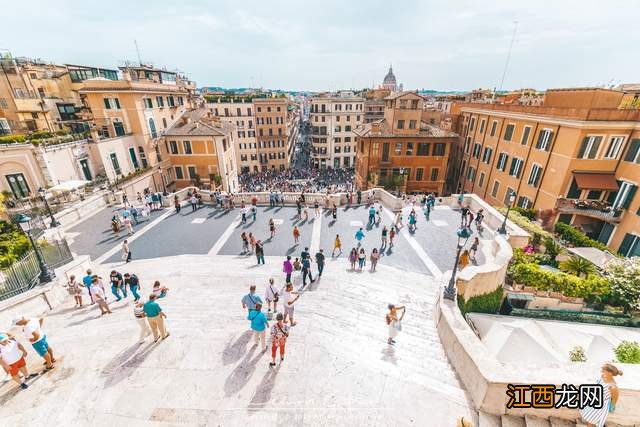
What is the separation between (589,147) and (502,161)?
25.8 ft

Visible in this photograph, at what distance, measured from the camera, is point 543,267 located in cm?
1403

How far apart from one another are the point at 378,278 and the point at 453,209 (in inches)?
472

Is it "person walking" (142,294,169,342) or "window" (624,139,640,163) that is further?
"window" (624,139,640,163)

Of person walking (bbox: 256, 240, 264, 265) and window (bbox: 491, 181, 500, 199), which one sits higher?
person walking (bbox: 256, 240, 264, 265)

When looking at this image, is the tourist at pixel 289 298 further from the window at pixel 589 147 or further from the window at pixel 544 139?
the window at pixel 544 139

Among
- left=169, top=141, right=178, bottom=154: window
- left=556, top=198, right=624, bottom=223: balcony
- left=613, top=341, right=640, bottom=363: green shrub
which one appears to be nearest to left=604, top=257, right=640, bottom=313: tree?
left=613, top=341, right=640, bottom=363: green shrub

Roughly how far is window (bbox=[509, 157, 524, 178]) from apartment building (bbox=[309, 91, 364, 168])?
33.2 metres

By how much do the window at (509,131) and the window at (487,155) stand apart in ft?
7.65

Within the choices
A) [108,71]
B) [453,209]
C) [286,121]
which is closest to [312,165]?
[286,121]

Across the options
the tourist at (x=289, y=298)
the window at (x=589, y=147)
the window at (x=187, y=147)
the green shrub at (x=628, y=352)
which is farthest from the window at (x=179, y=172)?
the window at (x=589, y=147)

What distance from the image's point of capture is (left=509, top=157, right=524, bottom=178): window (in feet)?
83.1

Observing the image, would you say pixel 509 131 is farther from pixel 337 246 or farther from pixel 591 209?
pixel 337 246

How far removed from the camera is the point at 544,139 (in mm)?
22656

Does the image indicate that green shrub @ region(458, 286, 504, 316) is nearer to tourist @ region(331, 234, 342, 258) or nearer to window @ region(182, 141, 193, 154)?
tourist @ region(331, 234, 342, 258)
